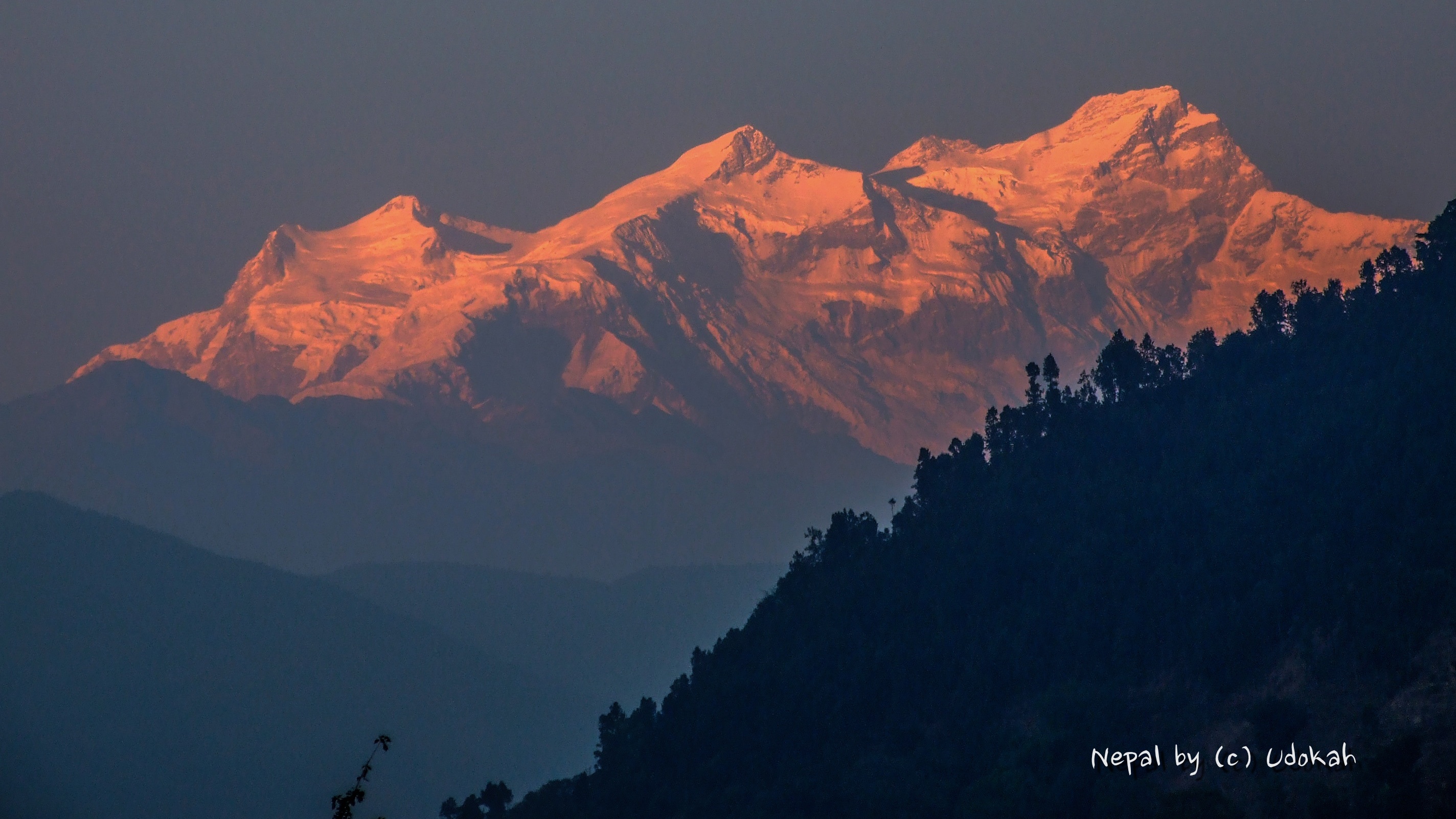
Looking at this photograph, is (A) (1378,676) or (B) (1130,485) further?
(B) (1130,485)

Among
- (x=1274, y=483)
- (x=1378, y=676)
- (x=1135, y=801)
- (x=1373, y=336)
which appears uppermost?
(x=1373, y=336)

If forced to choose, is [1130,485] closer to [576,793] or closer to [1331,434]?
[1331,434]

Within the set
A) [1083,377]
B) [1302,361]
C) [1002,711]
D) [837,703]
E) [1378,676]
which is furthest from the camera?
[1083,377]

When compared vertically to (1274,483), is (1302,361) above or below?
above

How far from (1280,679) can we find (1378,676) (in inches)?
344

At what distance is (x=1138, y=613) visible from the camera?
137125mm

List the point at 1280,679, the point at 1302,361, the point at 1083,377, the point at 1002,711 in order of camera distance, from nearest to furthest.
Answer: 1. the point at 1280,679
2. the point at 1002,711
3. the point at 1302,361
4. the point at 1083,377

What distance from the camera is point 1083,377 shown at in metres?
175

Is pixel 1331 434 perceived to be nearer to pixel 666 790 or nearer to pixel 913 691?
pixel 913 691

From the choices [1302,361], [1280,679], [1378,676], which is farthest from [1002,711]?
[1302,361]

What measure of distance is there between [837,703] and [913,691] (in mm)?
6014

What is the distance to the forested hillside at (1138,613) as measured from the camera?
114125 millimetres

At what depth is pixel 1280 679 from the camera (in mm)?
119938

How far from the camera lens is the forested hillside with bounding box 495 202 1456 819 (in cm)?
11412
